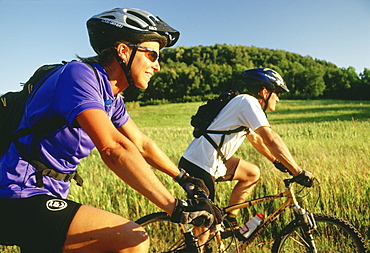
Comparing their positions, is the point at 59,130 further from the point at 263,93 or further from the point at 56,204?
the point at 263,93

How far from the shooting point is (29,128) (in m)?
1.60

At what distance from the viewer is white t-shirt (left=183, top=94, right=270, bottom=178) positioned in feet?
10.1

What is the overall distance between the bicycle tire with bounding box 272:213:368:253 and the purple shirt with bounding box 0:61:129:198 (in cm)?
225

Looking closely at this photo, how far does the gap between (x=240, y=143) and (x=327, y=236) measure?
1.38m

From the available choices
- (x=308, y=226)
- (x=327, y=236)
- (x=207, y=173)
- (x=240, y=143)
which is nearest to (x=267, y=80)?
(x=240, y=143)

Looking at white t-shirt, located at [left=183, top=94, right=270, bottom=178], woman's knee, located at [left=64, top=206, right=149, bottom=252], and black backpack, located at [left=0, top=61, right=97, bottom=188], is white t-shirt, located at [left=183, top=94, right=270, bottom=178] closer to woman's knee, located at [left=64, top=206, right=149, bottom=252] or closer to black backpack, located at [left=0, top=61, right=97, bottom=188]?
black backpack, located at [left=0, top=61, right=97, bottom=188]

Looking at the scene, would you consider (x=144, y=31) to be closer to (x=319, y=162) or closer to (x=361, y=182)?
(x=361, y=182)

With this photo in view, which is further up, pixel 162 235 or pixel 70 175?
pixel 70 175

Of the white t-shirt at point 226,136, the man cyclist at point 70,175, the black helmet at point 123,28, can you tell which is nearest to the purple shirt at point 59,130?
the man cyclist at point 70,175

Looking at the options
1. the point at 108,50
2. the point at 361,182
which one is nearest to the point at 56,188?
the point at 108,50

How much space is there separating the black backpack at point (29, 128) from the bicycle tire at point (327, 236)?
87.8 inches

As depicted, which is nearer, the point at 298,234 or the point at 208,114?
the point at 298,234

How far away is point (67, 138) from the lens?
5.46ft

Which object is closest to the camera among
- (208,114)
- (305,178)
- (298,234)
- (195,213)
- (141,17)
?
(195,213)
